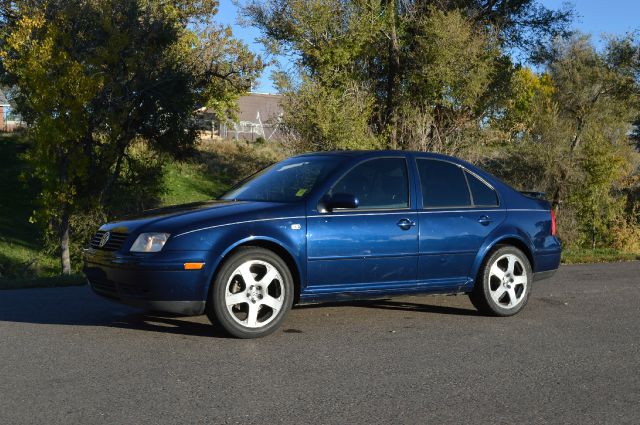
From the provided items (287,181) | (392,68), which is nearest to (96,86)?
(392,68)

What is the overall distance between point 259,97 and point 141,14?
4424cm

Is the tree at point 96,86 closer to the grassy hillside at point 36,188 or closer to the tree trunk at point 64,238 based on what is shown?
the tree trunk at point 64,238

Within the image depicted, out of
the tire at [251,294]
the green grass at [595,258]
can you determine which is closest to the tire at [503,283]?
the tire at [251,294]

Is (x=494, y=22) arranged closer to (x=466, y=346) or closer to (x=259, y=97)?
(x=466, y=346)

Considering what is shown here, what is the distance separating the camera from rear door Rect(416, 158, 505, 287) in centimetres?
776

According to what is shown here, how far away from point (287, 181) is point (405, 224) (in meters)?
1.18

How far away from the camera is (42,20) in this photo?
73.2 feet

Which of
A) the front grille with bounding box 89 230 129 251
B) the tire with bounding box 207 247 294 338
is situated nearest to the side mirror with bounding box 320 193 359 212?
the tire with bounding box 207 247 294 338

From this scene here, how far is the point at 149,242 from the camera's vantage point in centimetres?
666

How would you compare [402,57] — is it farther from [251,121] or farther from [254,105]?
[254,105]

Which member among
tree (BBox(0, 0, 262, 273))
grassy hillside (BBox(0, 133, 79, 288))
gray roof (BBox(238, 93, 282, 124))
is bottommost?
grassy hillside (BBox(0, 133, 79, 288))

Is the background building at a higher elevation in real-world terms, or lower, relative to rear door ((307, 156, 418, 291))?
higher

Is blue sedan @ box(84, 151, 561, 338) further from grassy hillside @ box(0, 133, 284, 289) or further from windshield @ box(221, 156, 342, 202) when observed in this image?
grassy hillside @ box(0, 133, 284, 289)

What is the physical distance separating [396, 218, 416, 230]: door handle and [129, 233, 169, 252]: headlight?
221cm
